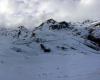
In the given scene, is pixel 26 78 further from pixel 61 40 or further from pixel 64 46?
pixel 61 40

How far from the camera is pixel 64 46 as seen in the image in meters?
43.5

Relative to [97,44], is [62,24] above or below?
above

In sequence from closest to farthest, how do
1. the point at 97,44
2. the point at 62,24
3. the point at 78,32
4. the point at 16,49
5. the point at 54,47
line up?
the point at 16,49 < the point at 54,47 < the point at 97,44 < the point at 78,32 < the point at 62,24

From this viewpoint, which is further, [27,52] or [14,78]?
[27,52]

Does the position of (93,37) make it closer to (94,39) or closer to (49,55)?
(94,39)

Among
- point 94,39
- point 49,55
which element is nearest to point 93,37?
point 94,39

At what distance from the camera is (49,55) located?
32.9 m

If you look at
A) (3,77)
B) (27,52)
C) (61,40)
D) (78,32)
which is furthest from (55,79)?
(78,32)

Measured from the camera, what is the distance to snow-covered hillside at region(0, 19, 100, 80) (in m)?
18.4

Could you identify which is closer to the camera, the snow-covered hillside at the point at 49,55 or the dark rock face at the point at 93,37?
the snow-covered hillside at the point at 49,55

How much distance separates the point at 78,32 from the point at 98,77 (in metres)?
50.1

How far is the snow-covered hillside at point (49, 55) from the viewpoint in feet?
60.3

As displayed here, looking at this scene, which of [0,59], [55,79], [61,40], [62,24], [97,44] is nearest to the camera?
[55,79]

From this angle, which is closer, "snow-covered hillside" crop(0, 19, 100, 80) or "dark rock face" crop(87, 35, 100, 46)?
"snow-covered hillside" crop(0, 19, 100, 80)
